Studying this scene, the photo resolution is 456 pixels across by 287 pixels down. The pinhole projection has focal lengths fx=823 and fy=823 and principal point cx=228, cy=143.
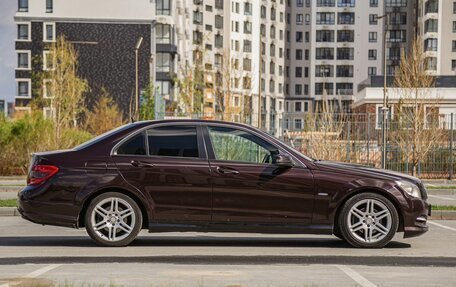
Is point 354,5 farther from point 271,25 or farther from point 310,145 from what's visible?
point 310,145

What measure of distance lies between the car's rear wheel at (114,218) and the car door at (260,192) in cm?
103

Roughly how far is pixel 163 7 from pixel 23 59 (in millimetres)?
12993

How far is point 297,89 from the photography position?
12150 cm

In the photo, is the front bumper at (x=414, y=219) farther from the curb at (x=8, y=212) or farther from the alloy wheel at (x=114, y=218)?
the curb at (x=8, y=212)

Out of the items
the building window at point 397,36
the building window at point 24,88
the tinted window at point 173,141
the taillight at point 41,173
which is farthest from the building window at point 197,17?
the taillight at point 41,173

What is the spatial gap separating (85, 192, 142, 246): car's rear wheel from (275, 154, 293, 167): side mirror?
73.6 inches

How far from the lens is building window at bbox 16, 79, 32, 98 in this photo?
69.9 meters

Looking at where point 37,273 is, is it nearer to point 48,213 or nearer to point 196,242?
point 48,213

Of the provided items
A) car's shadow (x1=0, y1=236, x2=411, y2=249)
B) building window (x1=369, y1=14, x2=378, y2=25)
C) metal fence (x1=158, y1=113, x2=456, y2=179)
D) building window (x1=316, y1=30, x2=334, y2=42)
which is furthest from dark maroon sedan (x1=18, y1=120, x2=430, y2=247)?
building window (x1=316, y1=30, x2=334, y2=42)

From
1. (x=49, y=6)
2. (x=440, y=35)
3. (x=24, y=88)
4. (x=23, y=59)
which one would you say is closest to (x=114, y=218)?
(x=24, y=88)

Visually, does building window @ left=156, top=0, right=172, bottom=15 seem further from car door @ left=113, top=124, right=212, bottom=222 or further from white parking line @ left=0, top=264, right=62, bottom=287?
white parking line @ left=0, top=264, right=62, bottom=287

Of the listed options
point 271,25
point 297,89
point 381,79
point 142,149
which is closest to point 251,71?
point 271,25

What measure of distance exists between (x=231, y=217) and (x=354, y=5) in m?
113

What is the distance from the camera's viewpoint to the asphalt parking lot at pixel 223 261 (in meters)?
7.91
